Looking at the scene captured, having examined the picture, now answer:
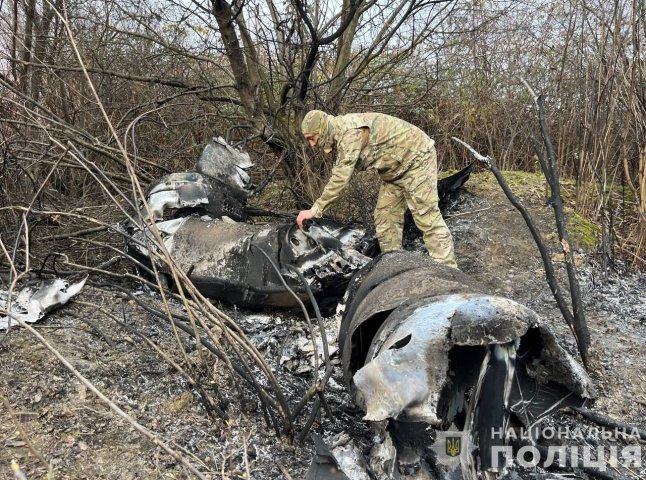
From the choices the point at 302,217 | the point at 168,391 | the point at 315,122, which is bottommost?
the point at 168,391

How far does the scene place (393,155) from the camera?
13.8 ft

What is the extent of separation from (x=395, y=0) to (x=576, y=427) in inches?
178

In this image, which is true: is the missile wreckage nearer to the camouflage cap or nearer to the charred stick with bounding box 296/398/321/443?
the charred stick with bounding box 296/398/321/443

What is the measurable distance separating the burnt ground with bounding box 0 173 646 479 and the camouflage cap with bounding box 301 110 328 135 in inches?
55.9

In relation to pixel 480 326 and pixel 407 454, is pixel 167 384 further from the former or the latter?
pixel 480 326

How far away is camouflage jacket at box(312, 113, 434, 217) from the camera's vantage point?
3939mm

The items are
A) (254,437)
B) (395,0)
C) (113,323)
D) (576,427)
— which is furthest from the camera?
(395,0)

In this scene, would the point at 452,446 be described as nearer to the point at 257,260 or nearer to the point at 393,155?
the point at 257,260

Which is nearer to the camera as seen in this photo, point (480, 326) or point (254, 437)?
point (480, 326)

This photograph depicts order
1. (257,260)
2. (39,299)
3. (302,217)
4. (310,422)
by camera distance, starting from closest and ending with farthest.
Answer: (310,422)
(39,299)
(257,260)
(302,217)

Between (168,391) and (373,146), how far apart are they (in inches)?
97.9

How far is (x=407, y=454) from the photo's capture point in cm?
171

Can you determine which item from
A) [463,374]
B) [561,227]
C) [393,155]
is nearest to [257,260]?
[393,155]

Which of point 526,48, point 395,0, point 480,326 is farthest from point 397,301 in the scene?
point 526,48
